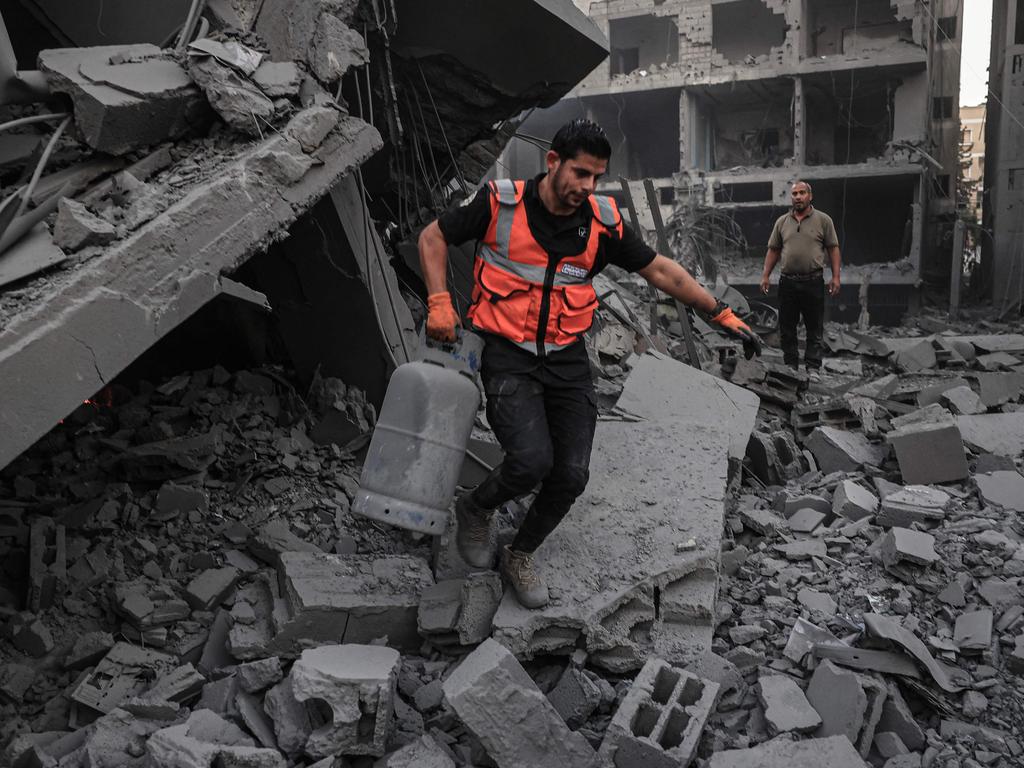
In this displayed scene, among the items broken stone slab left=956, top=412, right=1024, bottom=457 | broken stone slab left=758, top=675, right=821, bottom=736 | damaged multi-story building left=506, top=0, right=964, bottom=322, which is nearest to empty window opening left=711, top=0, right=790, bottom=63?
damaged multi-story building left=506, top=0, right=964, bottom=322

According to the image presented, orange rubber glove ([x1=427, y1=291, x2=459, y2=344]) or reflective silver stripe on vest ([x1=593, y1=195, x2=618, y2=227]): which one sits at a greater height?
reflective silver stripe on vest ([x1=593, y1=195, x2=618, y2=227])

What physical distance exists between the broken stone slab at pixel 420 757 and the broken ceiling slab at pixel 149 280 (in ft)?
5.36

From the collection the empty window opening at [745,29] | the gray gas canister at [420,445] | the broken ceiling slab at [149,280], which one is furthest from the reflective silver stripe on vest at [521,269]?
the empty window opening at [745,29]

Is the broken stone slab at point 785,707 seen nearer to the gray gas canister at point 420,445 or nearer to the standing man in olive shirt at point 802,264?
the gray gas canister at point 420,445

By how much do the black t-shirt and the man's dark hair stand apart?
22cm

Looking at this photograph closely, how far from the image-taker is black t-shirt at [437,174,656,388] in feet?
11.1

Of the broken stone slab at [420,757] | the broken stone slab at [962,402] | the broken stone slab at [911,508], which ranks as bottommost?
the broken stone slab at [962,402]

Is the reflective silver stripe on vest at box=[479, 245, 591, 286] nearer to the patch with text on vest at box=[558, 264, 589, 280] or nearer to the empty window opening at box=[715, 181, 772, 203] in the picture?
the patch with text on vest at box=[558, 264, 589, 280]

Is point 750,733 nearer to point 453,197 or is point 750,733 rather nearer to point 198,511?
point 198,511

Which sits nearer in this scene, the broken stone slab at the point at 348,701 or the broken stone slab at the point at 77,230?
the broken stone slab at the point at 348,701

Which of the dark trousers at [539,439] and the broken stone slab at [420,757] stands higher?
the dark trousers at [539,439]

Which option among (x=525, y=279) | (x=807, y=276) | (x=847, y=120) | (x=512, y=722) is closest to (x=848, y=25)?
(x=847, y=120)

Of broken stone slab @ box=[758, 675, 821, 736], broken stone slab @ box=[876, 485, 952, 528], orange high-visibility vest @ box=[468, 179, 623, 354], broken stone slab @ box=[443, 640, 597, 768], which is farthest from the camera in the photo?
broken stone slab @ box=[876, 485, 952, 528]

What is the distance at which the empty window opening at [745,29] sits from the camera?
21.2 m
